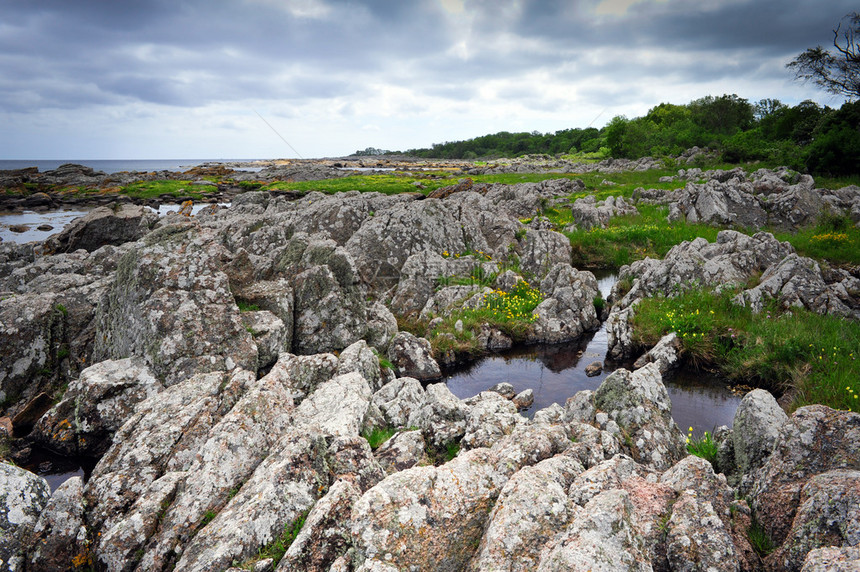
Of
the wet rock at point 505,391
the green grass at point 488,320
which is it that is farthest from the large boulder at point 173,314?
the green grass at point 488,320

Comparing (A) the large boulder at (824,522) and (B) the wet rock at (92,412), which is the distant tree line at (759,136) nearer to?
(A) the large boulder at (824,522)

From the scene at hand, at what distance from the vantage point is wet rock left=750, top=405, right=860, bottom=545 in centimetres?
669

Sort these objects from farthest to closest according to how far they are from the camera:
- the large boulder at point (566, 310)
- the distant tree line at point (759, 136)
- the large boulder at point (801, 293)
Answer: the distant tree line at point (759, 136)
the large boulder at point (566, 310)
the large boulder at point (801, 293)

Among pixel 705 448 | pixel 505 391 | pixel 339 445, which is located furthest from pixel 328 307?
pixel 705 448

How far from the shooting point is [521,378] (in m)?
17.2

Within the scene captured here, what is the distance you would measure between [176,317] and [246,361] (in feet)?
7.57

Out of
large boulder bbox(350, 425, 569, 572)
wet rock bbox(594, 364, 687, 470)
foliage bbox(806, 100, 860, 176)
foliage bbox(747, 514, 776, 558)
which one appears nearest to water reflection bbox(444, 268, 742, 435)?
wet rock bbox(594, 364, 687, 470)

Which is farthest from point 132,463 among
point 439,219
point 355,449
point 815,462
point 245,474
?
point 439,219

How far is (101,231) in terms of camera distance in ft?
125

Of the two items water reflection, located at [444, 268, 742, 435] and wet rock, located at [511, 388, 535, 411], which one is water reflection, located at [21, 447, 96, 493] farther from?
wet rock, located at [511, 388, 535, 411]

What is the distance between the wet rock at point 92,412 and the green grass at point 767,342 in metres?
18.0

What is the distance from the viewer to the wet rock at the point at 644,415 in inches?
408

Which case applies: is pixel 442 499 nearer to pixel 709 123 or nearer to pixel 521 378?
pixel 521 378

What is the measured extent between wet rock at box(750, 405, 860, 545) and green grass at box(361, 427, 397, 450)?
278 inches
